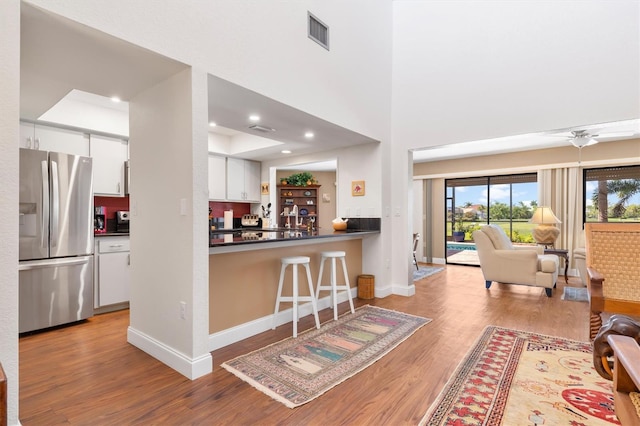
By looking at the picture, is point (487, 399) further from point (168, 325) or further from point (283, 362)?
point (168, 325)

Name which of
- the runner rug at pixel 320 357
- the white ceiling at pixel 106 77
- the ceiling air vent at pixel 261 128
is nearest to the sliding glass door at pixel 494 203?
the white ceiling at pixel 106 77

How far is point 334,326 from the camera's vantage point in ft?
10.9

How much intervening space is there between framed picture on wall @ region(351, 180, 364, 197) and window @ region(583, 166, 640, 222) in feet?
16.0

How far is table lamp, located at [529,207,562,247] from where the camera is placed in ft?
18.1

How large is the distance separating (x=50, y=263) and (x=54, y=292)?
0.31m

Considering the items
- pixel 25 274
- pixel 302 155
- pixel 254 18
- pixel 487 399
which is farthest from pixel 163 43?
pixel 302 155

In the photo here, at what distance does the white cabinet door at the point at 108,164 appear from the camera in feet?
13.6

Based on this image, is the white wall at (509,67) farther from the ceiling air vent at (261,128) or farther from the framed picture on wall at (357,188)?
the ceiling air vent at (261,128)

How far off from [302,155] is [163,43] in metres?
3.46

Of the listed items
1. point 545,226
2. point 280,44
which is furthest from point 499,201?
point 280,44

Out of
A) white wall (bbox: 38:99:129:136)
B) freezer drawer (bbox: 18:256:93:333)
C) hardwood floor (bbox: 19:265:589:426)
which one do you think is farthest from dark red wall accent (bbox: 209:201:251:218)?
hardwood floor (bbox: 19:265:589:426)

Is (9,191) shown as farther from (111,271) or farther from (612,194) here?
(612,194)

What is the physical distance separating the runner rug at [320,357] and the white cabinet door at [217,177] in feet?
11.2

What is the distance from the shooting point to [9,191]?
1.53m
